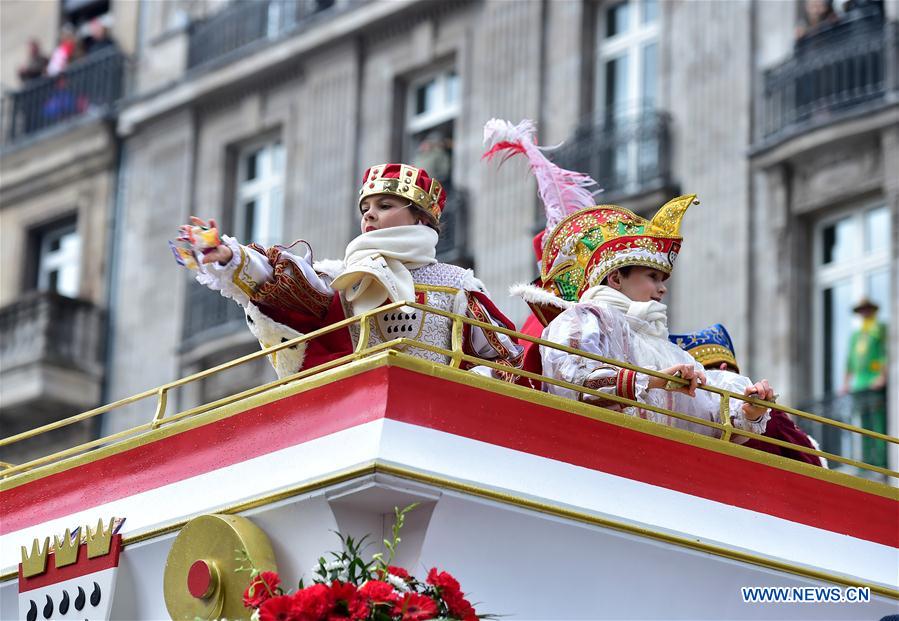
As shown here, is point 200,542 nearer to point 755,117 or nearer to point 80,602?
point 80,602

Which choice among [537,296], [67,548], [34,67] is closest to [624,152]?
[34,67]

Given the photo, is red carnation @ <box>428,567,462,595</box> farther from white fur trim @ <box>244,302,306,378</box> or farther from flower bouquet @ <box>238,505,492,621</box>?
white fur trim @ <box>244,302,306,378</box>

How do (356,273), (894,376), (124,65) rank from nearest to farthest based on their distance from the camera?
(356,273), (894,376), (124,65)

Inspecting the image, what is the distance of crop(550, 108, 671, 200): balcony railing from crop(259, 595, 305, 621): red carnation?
14311 mm

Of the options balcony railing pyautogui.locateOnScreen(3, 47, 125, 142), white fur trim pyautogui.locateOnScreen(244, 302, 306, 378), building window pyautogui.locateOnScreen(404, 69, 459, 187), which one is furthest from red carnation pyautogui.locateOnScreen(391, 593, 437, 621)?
balcony railing pyautogui.locateOnScreen(3, 47, 125, 142)

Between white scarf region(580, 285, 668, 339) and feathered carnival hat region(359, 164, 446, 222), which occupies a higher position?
feathered carnival hat region(359, 164, 446, 222)

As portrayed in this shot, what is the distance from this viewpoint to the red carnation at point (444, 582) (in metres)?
9.63

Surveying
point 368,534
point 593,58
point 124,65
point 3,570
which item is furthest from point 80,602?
point 124,65

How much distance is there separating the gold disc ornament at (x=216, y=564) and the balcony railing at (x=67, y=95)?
67.8ft

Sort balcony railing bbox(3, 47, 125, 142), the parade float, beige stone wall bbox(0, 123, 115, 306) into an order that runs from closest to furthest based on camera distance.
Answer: the parade float, beige stone wall bbox(0, 123, 115, 306), balcony railing bbox(3, 47, 125, 142)

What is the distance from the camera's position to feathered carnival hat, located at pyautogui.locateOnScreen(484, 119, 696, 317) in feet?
38.7

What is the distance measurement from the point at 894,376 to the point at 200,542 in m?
11.8

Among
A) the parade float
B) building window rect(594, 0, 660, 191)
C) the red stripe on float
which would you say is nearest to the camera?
the parade float

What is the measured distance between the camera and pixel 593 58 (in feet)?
82.8
